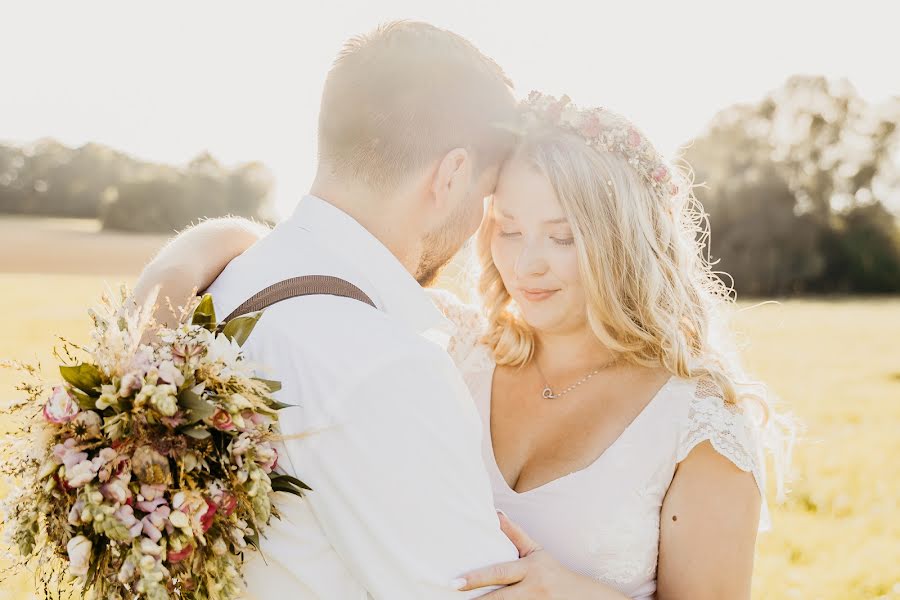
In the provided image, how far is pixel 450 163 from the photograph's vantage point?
3.15 m

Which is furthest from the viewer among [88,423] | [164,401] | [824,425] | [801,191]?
[801,191]

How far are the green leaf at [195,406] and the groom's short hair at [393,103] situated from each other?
1071 millimetres

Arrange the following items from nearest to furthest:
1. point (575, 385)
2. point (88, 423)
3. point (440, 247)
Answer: point (88, 423), point (440, 247), point (575, 385)

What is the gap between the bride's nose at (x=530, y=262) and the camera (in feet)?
13.2

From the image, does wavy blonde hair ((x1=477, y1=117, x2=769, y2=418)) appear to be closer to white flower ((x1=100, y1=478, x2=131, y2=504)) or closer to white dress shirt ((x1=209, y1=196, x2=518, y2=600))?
white dress shirt ((x1=209, y1=196, x2=518, y2=600))

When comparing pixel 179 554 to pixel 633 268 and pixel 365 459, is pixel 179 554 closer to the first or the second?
pixel 365 459

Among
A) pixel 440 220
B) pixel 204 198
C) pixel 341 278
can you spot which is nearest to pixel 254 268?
pixel 341 278

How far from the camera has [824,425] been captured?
12.9m

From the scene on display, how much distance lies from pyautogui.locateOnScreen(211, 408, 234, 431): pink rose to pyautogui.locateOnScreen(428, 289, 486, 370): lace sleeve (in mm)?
2675

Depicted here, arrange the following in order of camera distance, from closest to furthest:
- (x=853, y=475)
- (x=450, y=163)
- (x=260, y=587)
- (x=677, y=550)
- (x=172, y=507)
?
(x=172, y=507)
(x=260, y=587)
(x=450, y=163)
(x=677, y=550)
(x=853, y=475)

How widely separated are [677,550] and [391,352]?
6.52 ft

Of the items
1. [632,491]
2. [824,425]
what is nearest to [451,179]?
[632,491]

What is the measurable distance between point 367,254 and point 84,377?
95cm

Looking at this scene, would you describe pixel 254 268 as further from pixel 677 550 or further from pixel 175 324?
pixel 677 550
